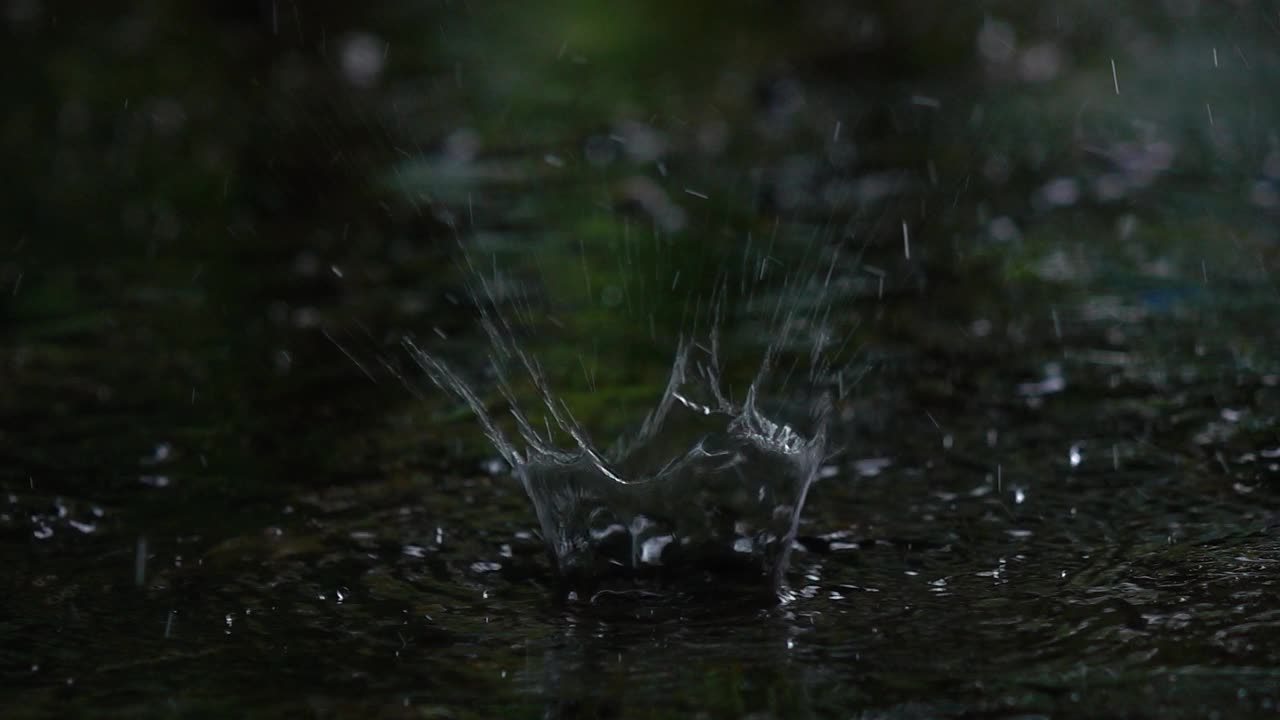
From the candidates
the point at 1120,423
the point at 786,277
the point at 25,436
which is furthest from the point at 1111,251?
the point at 25,436

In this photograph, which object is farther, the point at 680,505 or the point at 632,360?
the point at 632,360

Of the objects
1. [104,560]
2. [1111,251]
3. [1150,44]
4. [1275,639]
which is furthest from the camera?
[1150,44]

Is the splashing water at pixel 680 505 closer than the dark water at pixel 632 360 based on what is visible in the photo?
No

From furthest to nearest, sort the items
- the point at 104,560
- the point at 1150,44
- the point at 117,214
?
the point at 1150,44
the point at 117,214
the point at 104,560

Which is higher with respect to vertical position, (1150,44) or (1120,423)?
(1150,44)

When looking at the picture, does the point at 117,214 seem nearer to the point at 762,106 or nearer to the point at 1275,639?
the point at 762,106

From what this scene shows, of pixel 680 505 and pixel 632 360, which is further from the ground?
pixel 632 360

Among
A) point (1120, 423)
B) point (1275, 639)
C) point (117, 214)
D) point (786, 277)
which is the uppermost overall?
point (117, 214)

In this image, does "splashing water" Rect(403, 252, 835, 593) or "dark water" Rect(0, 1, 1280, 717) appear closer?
"dark water" Rect(0, 1, 1280, 717)
